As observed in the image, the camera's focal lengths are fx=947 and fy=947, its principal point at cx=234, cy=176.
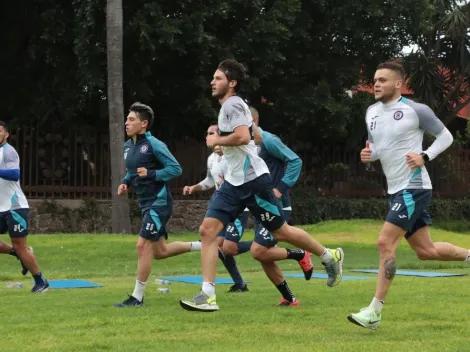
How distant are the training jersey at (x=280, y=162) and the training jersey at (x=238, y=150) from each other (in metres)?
1.46

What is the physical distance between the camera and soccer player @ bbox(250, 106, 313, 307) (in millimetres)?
8961

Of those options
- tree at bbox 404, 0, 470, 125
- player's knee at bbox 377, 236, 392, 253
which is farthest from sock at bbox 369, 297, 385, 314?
tree at bbox 404, 0, 470, 125

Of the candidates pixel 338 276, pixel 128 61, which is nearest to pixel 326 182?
pixel 128 61

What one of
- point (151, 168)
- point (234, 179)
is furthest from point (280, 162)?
point (234, 179)

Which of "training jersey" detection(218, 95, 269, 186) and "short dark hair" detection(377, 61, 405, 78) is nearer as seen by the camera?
"short dark hair" detection(377, 61, 405, 78)

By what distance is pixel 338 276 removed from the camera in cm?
892

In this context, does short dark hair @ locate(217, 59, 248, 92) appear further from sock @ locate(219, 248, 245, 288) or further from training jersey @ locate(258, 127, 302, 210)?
sock @ locate(219, 248, 245, 288)

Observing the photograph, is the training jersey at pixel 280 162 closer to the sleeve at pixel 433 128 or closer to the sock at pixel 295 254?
the sock at pixel 295 254

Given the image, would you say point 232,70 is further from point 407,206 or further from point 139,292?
point 139,292

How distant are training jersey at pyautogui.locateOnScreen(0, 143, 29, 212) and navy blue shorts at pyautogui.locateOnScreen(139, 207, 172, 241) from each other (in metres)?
2.33

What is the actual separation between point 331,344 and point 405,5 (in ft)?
70.3

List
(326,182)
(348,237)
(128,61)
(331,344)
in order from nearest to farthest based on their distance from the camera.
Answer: (331,344) < (348,237) < (128,61) < (326,182)

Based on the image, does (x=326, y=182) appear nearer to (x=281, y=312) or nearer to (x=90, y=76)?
(x=90, y=76)

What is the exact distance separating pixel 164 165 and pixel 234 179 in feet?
4.91
